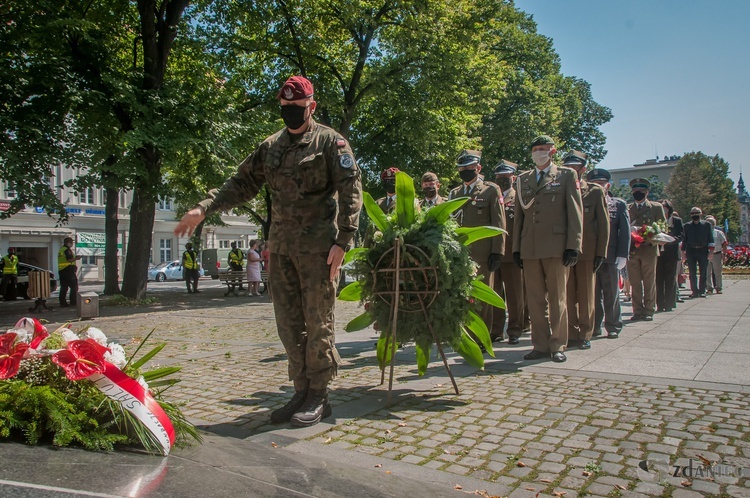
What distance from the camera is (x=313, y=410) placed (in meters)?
4.30

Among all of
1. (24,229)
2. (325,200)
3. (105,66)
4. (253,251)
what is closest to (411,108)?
(253,251)

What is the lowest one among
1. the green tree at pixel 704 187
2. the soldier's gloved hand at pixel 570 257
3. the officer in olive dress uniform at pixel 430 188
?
the soldier's gloved hand at pixel 570 257

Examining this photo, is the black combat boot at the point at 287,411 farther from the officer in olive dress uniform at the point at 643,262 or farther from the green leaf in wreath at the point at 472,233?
the officer in olive dress uniform at the point at 643,262

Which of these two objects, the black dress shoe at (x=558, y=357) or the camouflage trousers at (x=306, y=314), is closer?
the camouflage trousers at (x=306, y=314)

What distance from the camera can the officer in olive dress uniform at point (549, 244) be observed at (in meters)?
6.61

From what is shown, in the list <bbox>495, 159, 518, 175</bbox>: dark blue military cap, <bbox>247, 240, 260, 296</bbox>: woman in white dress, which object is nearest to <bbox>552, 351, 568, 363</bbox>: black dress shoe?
<bbox>495, 159, 518, 175</bbox>: dark blue military cap

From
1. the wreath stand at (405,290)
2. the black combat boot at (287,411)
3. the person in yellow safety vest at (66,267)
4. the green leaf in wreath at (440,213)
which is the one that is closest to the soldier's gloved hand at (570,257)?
the green leaf in wreath at (440,213)

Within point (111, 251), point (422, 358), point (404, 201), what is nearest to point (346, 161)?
point (404, 201)

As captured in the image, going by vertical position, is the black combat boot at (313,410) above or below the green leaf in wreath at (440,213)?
below

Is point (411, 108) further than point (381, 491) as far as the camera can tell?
Yes

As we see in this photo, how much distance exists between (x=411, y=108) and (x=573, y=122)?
22782mm

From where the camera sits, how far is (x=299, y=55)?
21875 mm

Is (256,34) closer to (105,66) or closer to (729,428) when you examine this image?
(105,66)

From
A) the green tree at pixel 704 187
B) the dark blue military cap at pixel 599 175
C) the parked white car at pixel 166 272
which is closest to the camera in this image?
the dark blue military cap at pixel 599 175
